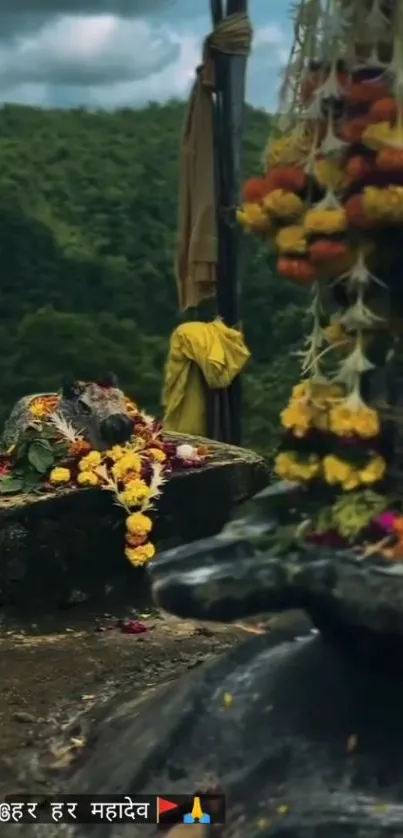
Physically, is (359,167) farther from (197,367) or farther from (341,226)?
(197,367)

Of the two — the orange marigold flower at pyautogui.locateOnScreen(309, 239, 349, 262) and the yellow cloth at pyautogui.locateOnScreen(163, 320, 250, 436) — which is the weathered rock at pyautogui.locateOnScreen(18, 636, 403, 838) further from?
the yellow cloth at pyautogui.locateOnScreen(163, 320, 250, 436)

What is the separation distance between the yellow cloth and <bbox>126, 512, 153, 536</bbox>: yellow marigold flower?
1.77 meters

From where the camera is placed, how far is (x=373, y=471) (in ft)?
10.5

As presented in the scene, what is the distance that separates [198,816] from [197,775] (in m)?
0.19

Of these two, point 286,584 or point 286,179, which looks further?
point 286,179

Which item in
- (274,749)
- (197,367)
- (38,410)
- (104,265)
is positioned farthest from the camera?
(104,265)

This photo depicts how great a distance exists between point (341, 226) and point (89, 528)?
258 centimetres

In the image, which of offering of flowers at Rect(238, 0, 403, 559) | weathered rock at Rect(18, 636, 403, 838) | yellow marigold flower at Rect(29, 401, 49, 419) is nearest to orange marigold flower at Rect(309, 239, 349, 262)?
offering of flowers at Rect(238, 0, 403, 559)

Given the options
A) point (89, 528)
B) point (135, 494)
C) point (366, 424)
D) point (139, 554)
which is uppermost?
point (366, 424)

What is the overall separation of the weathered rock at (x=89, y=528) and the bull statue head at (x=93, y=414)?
353 mm

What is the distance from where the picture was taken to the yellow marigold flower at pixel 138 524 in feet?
17.4

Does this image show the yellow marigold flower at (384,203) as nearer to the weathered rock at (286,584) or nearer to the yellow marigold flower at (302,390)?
the yellow marigold flower at (302,390)

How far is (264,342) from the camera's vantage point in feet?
53.9

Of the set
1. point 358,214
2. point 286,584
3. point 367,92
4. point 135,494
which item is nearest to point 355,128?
point 367,92
